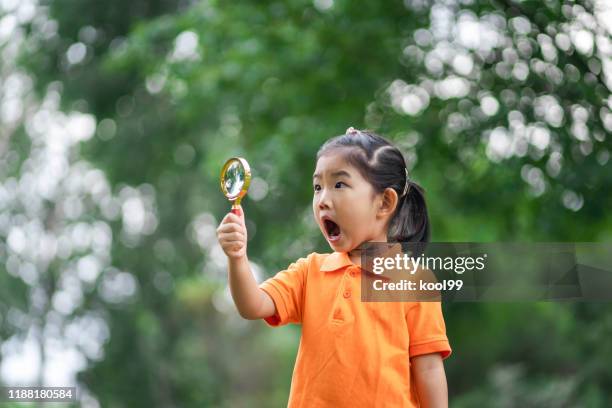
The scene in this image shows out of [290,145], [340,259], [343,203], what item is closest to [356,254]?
[340,259]

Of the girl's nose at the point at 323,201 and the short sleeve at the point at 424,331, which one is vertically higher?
the girl's nose at the point at 323,201

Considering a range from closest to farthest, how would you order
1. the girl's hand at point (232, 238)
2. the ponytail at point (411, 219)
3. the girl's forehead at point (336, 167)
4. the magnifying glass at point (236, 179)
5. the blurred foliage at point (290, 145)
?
the girl's hand at point (232, 238), the magnifying glass at point (236, 179), the girl's forehead at point (336, 167), the ponytail at point (411, 219), the blurred foliage at point (290, 145)

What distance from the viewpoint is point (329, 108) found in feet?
27.1

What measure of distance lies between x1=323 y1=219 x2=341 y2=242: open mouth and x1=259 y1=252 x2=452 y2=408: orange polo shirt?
0.07 m

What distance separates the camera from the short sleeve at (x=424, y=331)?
251 cm

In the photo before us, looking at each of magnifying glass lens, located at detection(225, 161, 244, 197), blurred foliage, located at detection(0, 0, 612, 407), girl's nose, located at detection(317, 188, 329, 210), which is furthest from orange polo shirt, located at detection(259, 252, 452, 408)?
blurred foliage, located at detection(0, 0, 612, 407)

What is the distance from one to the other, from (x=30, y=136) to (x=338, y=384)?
501 inches

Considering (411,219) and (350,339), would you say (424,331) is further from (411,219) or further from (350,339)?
(411,219)

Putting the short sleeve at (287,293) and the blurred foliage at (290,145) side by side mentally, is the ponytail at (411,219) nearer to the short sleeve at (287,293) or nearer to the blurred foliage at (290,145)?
Answer: the short sleeve at (287,293)

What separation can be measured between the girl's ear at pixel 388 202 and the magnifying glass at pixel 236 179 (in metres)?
0.40

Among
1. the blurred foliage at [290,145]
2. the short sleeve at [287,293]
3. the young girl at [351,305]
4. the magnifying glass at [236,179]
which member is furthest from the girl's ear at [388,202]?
the blurred foliage at [290,145]

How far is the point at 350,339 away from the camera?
2438 mm

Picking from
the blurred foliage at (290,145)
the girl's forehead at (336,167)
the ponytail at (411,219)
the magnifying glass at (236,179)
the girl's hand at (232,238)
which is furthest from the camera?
the blurred foliage at (290,145)

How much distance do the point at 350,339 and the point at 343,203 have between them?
1.24ft
